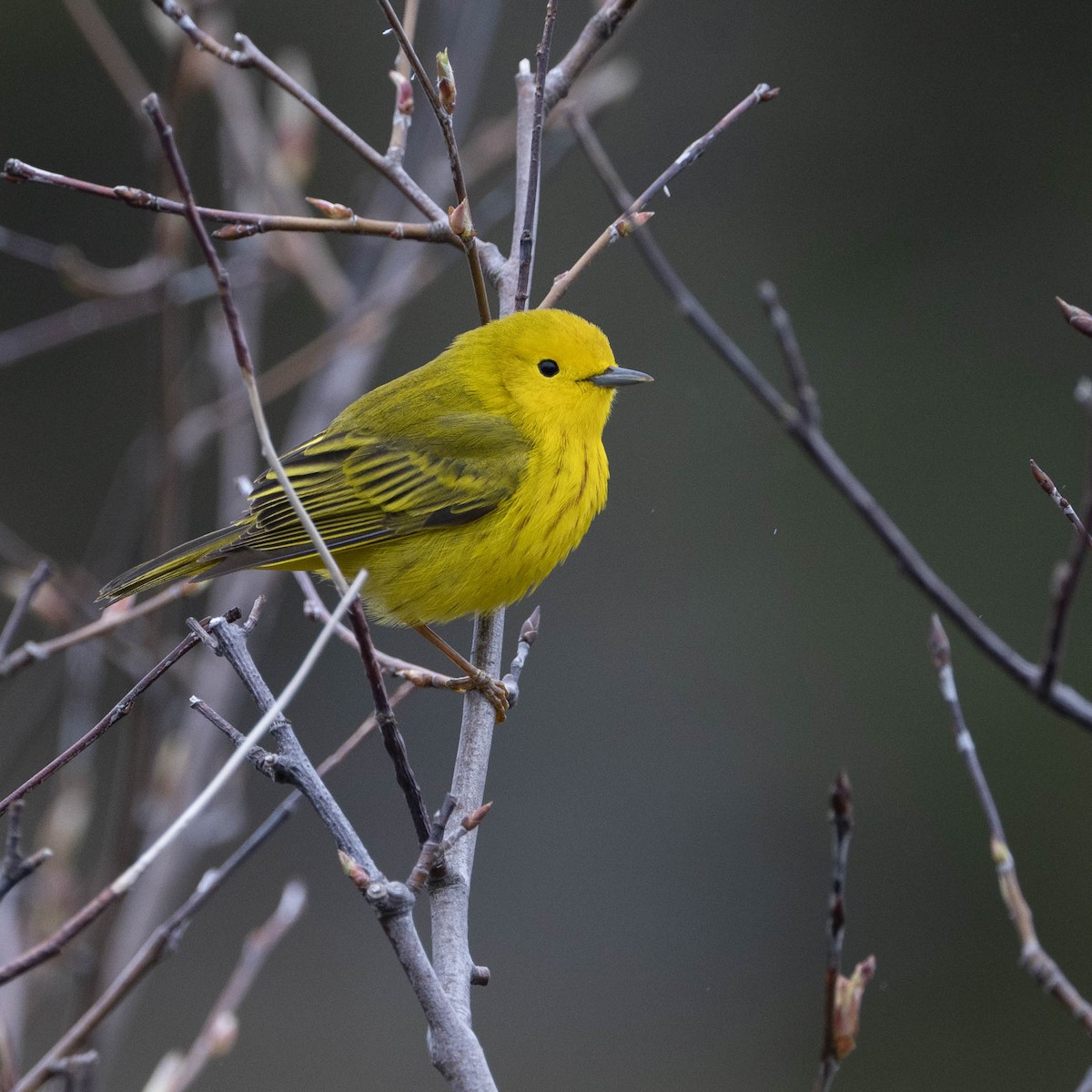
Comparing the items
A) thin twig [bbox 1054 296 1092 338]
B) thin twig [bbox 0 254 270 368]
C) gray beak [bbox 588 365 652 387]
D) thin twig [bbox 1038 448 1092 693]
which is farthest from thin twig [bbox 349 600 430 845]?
gray beak [bbox 588 365 652 387]

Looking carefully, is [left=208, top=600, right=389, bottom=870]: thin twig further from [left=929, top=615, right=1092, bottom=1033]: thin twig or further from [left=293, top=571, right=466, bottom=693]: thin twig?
[left=293, top=571, right=466, bottom=693]: thin twig

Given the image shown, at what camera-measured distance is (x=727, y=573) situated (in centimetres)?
1014

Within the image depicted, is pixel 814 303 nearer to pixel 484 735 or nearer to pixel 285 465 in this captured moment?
pixel 285 465

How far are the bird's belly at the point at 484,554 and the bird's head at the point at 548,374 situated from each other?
0.17 metres

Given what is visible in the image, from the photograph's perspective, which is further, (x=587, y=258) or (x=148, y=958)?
(x=587, y=258)

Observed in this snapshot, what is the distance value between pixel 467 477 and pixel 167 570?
1.01 meters

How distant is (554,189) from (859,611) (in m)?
4.42

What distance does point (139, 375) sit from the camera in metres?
11.3

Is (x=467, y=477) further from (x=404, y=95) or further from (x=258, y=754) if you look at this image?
(x=258, y=754)

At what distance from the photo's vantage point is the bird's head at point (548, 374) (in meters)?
4.38

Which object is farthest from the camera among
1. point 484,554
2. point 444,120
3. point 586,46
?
point 484,554

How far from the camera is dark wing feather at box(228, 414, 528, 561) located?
4355 millimetres

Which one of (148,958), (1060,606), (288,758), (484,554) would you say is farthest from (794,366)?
(484,554)

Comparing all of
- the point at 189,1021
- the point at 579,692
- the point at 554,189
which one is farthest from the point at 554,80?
the point at 554,189
